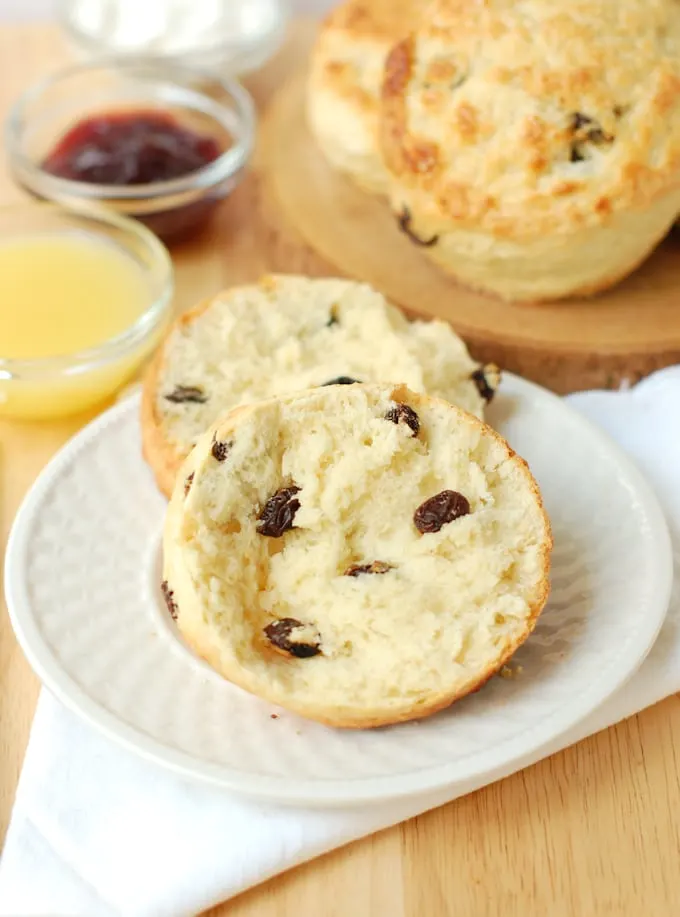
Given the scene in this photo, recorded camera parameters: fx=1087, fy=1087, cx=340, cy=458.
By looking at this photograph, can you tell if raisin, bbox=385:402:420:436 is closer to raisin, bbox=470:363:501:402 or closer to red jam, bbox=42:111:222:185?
raisin, bbox=470:363:501:402

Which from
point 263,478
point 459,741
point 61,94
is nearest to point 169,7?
point 61,94

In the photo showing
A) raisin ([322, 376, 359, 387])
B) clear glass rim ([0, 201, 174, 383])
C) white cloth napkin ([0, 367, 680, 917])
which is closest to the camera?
white cloth napkin ([0, 367, 680, 917])

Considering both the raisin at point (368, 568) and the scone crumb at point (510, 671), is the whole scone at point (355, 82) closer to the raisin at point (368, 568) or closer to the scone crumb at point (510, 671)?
the raisin at point (368, 568)

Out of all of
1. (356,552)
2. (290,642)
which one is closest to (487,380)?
(356,552)

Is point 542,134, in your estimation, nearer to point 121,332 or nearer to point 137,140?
point 121,332

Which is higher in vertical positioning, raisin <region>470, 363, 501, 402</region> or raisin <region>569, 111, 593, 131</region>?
raisin <region>569, 111, 593, 131</region>

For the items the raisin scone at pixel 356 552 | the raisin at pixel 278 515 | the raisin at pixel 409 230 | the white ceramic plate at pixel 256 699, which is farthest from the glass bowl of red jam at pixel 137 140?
the raisin at pixel 278 515

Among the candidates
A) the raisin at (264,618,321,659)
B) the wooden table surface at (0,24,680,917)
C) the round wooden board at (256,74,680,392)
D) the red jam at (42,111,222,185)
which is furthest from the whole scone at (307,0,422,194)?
the wooden table surface at (0,24,680,917)
